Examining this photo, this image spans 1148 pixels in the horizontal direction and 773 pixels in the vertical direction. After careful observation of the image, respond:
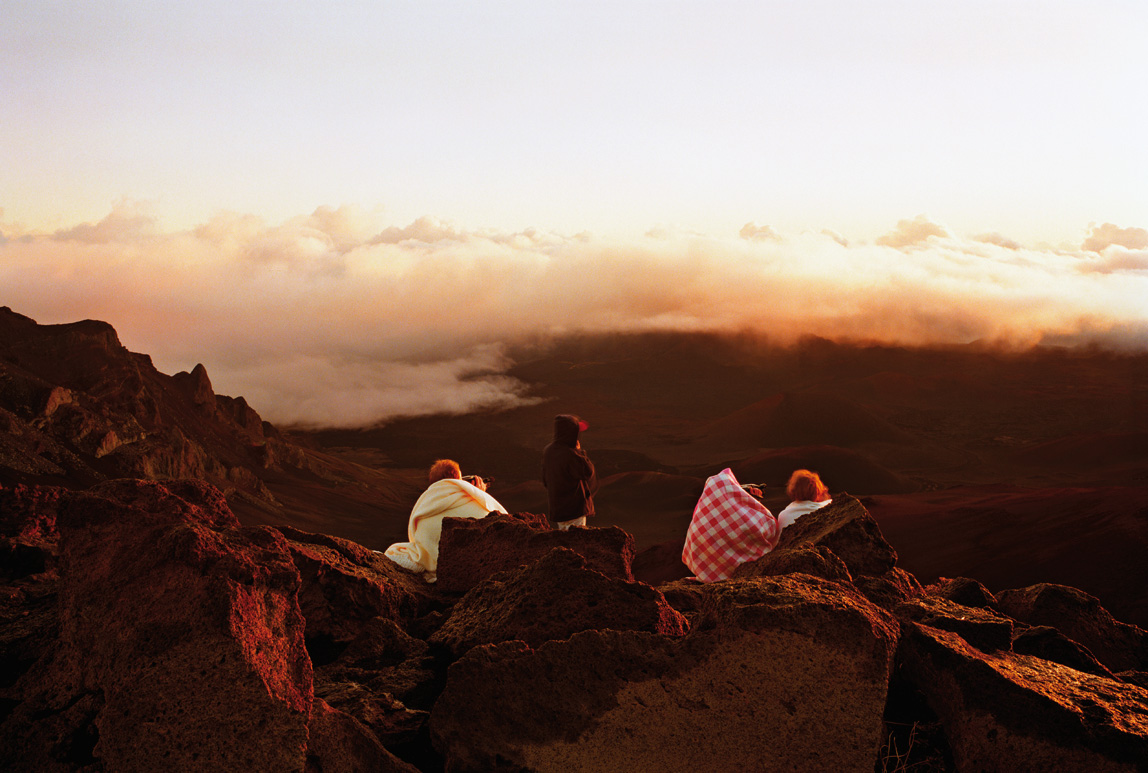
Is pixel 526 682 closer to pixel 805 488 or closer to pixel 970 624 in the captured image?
pixel 970 624

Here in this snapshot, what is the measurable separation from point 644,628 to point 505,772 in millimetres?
850

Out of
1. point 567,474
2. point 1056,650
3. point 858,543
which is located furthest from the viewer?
point 567,474

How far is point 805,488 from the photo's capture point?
6.68 m

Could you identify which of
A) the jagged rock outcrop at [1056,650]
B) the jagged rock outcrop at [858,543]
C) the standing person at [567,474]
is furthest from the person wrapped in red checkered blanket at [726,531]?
the jagged rock outcrop at [1056,650]

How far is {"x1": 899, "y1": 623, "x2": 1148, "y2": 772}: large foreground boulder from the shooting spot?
3.29m

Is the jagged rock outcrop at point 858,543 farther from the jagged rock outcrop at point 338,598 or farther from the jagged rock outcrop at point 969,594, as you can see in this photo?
the jagged rock outcrop at point 338,598

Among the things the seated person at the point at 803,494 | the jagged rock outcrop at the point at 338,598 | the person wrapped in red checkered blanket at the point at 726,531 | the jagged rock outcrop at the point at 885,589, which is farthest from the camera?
the seated person at the point at 803,494

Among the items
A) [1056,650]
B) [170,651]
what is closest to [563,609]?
[170,651]

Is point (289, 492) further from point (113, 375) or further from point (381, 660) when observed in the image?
point (381, 660)

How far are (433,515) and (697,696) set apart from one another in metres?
3.13

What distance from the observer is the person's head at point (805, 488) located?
6668 mm

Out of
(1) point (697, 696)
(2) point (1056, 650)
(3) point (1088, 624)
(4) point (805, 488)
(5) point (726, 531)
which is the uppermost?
(4) point (805, 488)

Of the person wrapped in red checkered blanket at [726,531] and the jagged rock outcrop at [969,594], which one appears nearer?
the jagged rock outcrop at [969,594]

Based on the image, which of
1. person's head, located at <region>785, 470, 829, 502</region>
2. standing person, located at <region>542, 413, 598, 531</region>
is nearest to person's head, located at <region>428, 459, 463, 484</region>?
standing person, located at <region>542, 413, 598, 531</region>
